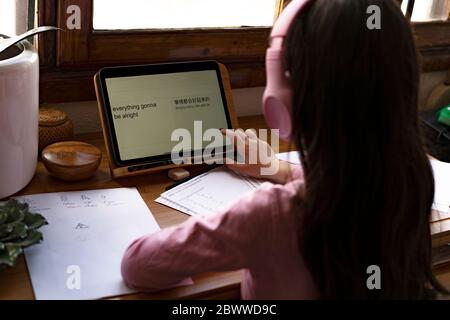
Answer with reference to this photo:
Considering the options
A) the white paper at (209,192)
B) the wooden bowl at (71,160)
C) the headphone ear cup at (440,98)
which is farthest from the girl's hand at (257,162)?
the headphone ear cup at (440,98)

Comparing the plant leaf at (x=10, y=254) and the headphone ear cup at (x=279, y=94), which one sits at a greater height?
the headphone ear cup at (x=279, y=94)

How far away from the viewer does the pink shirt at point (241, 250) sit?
695mm

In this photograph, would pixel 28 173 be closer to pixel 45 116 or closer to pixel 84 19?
pixel 45 116

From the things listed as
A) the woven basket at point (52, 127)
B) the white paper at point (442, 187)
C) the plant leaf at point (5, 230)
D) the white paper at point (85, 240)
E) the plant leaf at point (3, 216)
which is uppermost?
the woven basket at point (52, 127)

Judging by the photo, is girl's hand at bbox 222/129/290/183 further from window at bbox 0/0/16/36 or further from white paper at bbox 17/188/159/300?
window at bbox 0/0/16/36

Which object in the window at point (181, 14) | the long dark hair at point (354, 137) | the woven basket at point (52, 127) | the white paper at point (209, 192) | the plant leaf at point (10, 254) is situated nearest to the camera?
the long dark hair at point (354, 137)

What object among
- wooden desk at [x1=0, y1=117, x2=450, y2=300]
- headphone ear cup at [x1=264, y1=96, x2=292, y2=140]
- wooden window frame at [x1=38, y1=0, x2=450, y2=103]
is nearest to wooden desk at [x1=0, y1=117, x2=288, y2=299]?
wooden desk at [x1=0, y1=117, x2=450, y2=300]

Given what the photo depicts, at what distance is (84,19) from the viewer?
3.76ft

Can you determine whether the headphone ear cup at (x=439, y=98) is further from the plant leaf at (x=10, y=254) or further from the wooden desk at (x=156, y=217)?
the plant leaf at (x=10, y=254)

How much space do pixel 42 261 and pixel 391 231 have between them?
499 mm

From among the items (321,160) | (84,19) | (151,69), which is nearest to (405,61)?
(321,160)

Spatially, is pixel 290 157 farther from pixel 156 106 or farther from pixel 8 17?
pixel 8 17

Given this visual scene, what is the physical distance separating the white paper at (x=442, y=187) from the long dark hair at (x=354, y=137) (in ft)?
1.21

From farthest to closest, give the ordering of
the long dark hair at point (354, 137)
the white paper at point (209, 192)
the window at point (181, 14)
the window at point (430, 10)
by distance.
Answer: the window at point (430, 10) → the window at point (181, 14) → the white paper at point (209, 192) → the long dark hair at point (354, 137)
